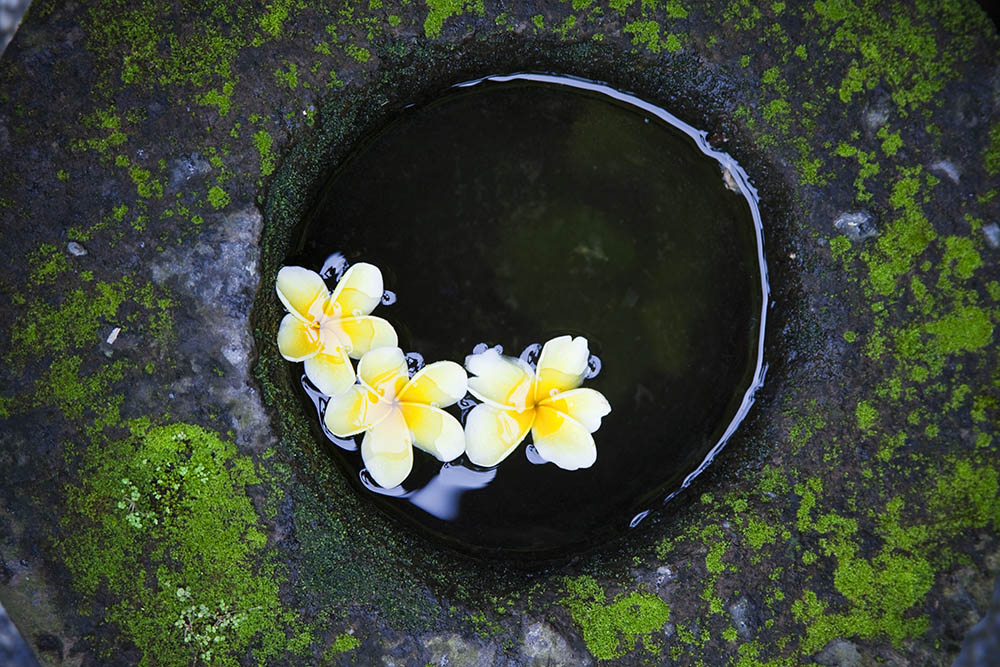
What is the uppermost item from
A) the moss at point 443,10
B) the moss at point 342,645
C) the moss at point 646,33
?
the moss at point 646,33

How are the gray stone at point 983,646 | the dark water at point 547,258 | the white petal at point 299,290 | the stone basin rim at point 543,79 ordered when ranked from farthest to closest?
the gray stone at point 983,646 → the dark water at point 547,258 → the stone basin rim at point 543,79 → the white petal at point 299,290

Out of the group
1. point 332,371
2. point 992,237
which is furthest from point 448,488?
point 992,237

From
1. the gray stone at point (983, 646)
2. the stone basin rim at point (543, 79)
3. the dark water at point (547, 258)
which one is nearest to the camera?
the stone basin rim at point (543, 79)

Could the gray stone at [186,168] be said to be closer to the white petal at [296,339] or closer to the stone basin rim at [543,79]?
the stone basin rim at [543,79]

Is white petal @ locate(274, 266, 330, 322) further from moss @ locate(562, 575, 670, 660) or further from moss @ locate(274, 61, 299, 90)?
moss @ locate(562, 575, 670, 660)

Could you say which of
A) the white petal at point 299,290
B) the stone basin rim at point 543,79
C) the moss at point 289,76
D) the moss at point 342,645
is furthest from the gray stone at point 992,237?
the moss at point 342,645

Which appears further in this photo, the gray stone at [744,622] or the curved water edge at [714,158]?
the curved water edge at [714,158]
